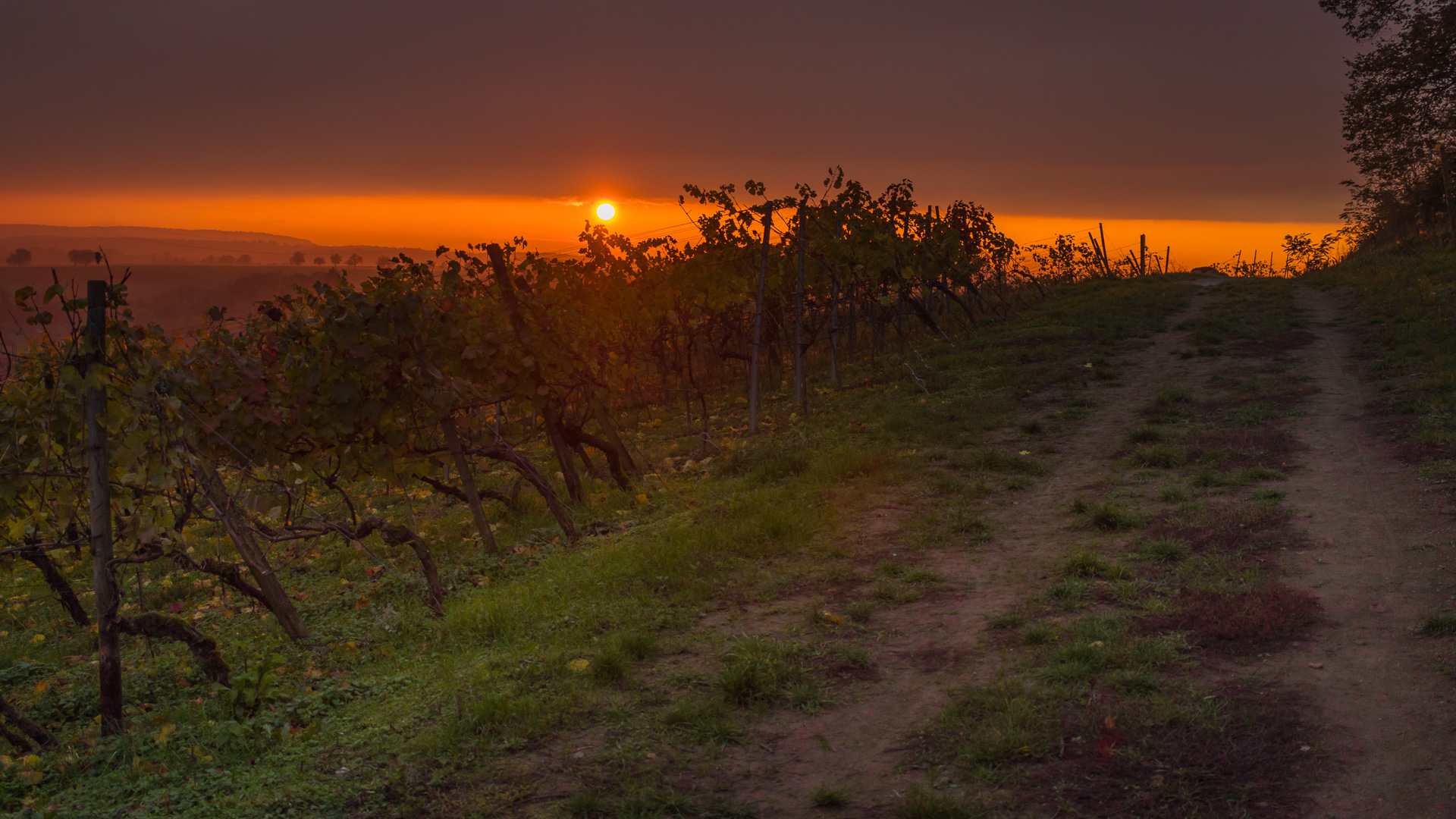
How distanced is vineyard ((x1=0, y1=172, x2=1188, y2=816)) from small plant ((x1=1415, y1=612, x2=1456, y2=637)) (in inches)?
163

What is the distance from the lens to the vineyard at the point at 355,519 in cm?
451

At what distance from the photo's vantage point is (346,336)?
748 centimetres

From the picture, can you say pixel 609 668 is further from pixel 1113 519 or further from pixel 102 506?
pixel 1113 519

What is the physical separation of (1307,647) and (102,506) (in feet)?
21.0

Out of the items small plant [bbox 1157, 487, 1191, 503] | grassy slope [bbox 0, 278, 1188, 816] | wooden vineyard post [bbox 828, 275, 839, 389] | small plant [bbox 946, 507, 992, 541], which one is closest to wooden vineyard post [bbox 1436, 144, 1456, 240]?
wooden vineyard post [bbox 828, 275, 839, 389]

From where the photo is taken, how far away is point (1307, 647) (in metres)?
4.96

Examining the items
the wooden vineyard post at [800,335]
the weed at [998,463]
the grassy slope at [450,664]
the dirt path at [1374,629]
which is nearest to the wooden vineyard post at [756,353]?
the wooden vineyard post at [800,335]

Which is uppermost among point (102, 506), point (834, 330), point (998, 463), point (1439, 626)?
point (834, 330)

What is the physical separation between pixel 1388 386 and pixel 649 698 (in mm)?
11482

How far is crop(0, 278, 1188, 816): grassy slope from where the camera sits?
4105 mm

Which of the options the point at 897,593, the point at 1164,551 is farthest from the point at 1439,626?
the point at 897,593

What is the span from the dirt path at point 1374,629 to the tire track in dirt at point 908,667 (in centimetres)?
163

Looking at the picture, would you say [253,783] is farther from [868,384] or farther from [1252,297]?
[1252,297]

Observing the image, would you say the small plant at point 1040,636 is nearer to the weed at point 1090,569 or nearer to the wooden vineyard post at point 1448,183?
the weed at point 1090,569
